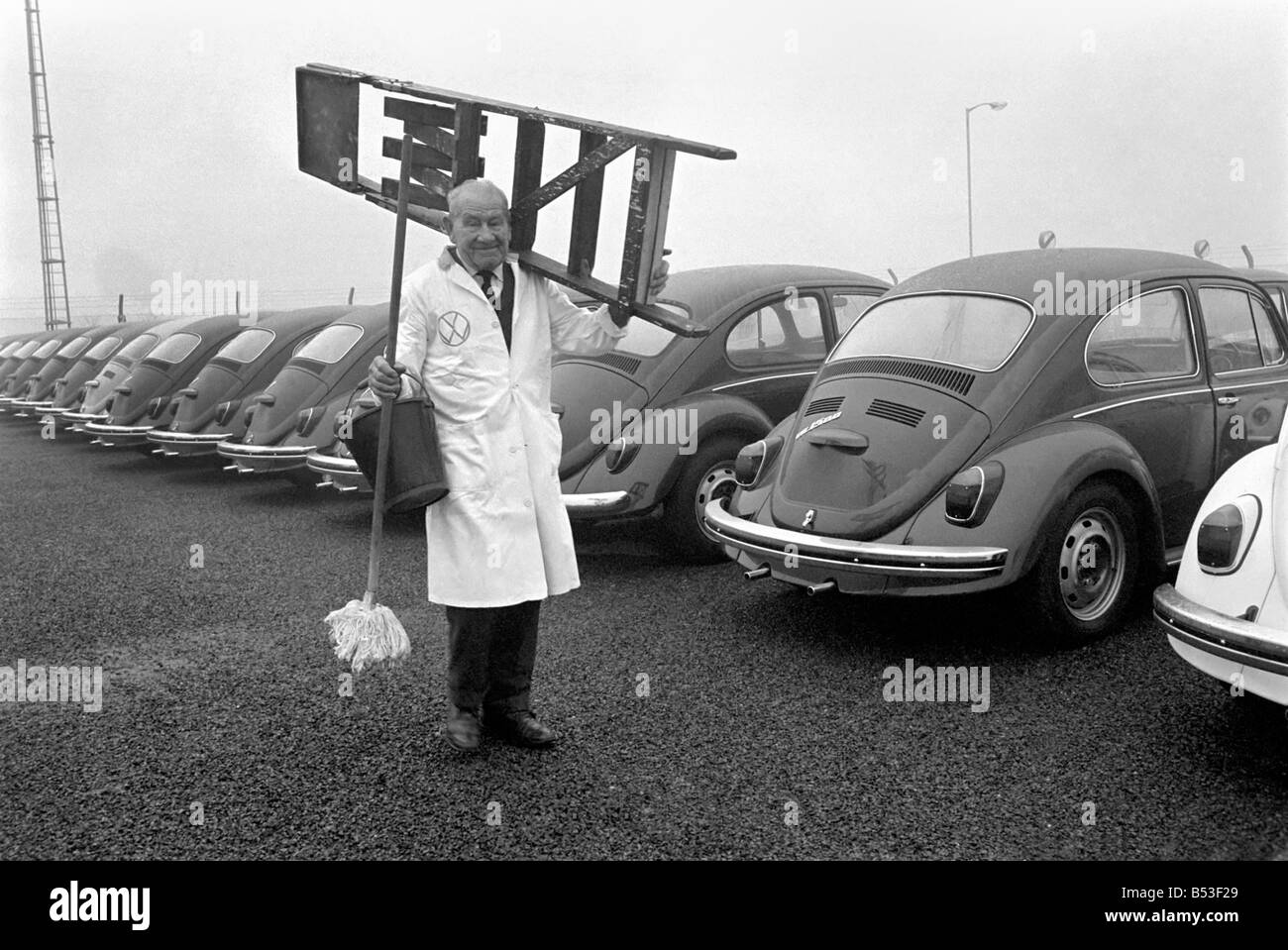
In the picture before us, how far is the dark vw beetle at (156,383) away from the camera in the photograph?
12.3 metres

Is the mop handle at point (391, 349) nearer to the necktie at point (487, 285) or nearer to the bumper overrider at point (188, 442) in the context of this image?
the necktie at point (487, 285)

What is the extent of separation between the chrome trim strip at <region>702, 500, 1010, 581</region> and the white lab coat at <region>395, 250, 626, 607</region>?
4.89 feet

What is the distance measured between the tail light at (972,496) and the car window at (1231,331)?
168cm

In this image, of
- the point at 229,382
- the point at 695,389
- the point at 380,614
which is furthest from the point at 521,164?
the point at 229,382

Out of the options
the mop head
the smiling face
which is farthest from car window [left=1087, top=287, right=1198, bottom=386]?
the mop head

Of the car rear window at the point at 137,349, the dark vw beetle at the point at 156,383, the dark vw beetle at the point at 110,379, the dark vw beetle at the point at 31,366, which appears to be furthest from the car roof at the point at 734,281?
the dark vw beetle at the point at 31,366

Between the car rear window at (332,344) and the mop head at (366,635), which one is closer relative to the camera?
the mop head at (366,635)

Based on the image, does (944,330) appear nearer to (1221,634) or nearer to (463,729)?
(1221,634)

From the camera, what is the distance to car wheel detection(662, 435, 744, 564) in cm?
654

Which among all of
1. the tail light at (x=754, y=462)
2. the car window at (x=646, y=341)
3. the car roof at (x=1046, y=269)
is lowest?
the tail light at (x=754, y=462)

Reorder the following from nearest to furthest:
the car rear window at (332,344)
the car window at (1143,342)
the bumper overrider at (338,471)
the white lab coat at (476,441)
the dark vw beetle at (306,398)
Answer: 1. the white lab coat at (476,441)
2. the car window at (1143,342)
3. the bumper overrider at (338,471)
4. the dark vw beetle at (306,398)
5. the car rear window at (332,344)

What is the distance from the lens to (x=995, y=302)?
17.4 ft

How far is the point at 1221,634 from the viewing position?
3.37 metres
